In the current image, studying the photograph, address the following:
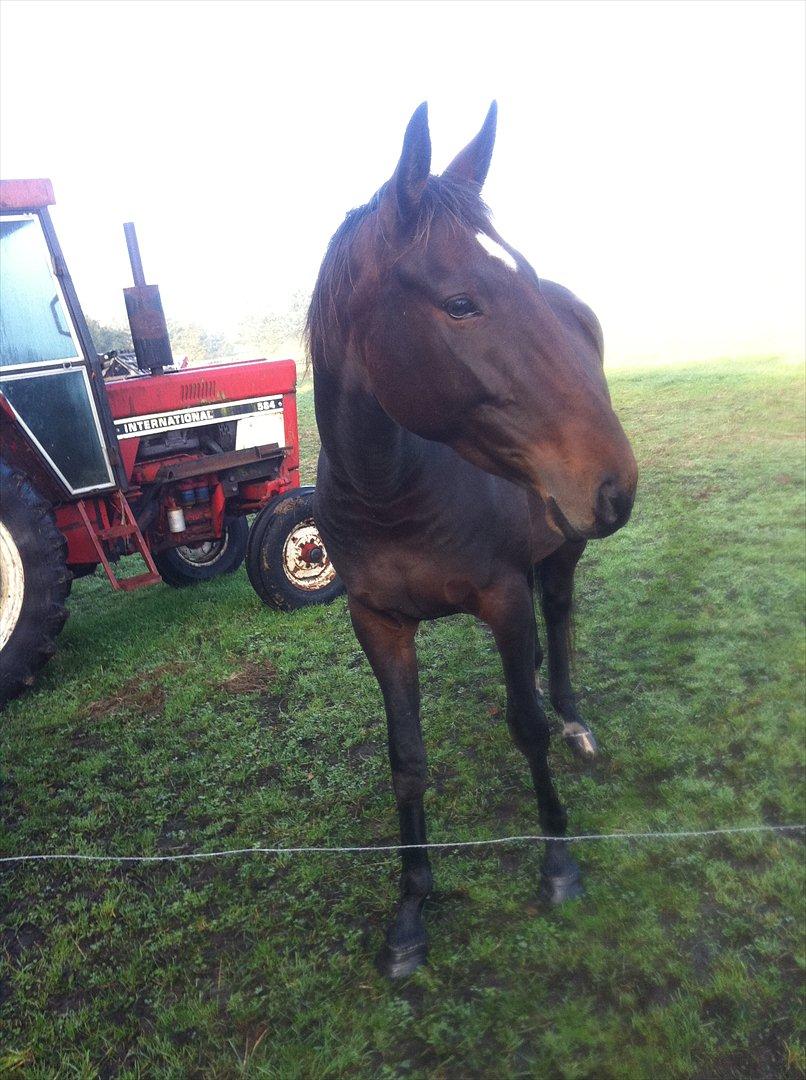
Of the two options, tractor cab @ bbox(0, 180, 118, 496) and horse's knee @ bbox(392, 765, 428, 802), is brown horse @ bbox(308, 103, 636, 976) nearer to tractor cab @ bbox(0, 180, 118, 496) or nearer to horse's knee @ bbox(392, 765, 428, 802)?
horse's knee @ bbox(392, 765, 428, 802)

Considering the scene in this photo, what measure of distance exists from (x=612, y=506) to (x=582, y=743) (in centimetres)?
120

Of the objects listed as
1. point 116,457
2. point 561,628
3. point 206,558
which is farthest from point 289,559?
point 561,628

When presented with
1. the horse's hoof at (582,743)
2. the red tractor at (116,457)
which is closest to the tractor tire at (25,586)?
the red tractor at (116,457)

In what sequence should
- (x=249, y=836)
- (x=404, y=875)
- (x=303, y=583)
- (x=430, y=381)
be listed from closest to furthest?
(x=430, y=381)
(x=404, y=875)
(x=249, y=836)
(x=303, y=583)

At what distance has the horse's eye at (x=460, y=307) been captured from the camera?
4.82 feet

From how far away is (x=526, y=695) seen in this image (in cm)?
215

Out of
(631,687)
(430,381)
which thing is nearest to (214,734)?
(430,381)

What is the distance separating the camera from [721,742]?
0.94m

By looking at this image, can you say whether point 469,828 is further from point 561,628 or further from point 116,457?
point 116,457

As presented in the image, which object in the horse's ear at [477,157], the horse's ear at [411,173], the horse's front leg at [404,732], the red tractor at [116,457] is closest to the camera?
the horse's ear at [411,173]

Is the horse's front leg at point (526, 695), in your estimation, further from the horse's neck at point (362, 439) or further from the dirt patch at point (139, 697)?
the dirt patch at point (139, 697)

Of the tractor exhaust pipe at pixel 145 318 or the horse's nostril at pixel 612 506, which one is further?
the tractor exhaust pipe at pixel 145 318

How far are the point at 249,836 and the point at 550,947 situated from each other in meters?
1.41

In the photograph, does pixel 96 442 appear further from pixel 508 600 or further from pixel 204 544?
pixel 508 600
